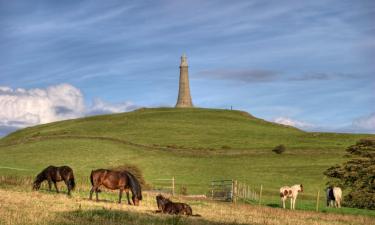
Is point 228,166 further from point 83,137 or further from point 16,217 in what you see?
point 16,217

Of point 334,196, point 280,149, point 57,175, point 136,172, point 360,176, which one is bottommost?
point 334,196

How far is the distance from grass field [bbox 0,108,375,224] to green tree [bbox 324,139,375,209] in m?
3.33

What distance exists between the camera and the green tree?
51.6 m

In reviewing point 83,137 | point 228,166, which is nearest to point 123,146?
point 83,137

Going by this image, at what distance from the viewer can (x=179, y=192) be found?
5441 cm

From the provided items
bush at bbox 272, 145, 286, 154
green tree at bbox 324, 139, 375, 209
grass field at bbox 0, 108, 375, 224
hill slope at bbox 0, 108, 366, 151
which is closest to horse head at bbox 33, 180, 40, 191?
grass field at bbox 0, 108, 375, 224

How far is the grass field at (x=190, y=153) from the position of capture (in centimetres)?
6900

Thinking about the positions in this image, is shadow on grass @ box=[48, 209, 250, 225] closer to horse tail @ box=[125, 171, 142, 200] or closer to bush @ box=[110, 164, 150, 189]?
horse tail @ box=[125, 171, 142, 200]

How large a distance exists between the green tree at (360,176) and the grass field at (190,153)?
10.9ft

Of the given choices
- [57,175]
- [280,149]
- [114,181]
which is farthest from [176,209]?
[280,149]

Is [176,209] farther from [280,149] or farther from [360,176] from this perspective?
[280,149]

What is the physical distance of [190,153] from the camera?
281 ft

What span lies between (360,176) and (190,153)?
34760 mm

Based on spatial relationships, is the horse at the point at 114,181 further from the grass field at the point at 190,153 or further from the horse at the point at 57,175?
the grass field at the point at 190,153
